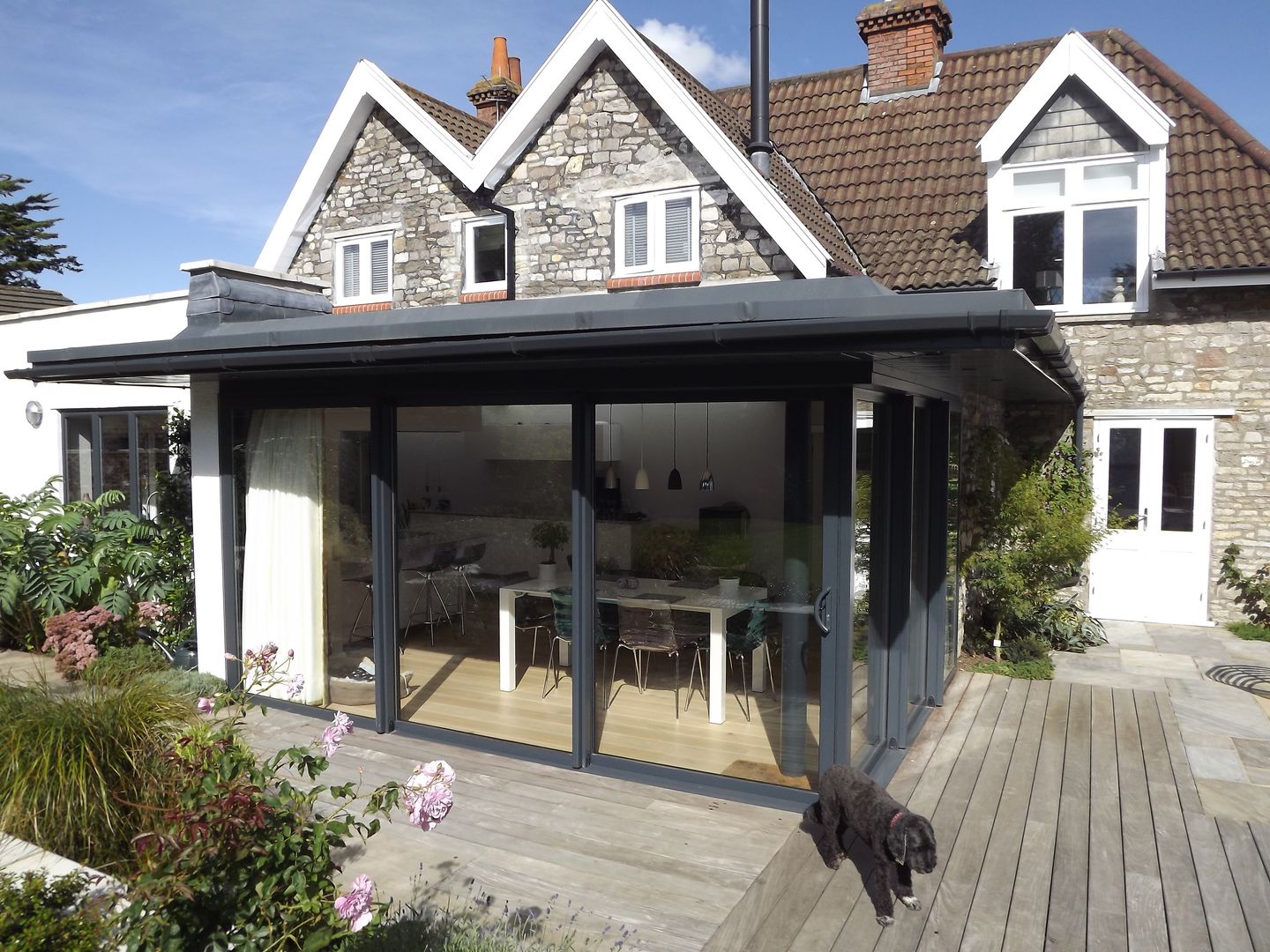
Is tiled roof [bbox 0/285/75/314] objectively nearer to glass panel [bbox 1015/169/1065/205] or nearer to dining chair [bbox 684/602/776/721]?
dining chair [bbox 684/602/776/721]

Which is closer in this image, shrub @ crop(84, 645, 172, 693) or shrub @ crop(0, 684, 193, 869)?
shrub @ crop(0, 684, 193, 869)

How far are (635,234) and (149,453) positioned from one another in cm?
618

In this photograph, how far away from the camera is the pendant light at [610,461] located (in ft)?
17.9

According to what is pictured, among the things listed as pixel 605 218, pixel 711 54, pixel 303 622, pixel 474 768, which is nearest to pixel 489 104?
pixel 605 218

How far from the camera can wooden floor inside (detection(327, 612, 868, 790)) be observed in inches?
207

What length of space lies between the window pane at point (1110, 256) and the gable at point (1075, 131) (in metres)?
0.69

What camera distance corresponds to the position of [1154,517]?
10.7 meters

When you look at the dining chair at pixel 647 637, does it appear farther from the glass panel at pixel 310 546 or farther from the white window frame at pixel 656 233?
the white window frame at pixel 656 233

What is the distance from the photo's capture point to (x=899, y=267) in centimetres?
1120

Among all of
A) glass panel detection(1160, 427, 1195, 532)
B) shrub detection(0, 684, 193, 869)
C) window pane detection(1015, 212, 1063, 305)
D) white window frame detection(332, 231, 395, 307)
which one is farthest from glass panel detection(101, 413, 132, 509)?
glass panel detection(1160, 427, 1195, 532)

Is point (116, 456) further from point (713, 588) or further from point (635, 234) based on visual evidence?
point (713, 588)

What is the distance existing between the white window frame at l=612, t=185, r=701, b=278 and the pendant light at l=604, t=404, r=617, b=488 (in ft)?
20.8

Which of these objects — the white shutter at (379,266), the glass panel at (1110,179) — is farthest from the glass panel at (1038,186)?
the white shutter at (379,266)

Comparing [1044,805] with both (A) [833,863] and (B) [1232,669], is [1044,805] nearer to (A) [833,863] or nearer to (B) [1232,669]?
(A) [833,863]
